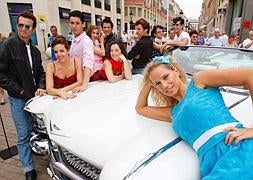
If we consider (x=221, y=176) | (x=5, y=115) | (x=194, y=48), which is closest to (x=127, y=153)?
(x=221, y=176)

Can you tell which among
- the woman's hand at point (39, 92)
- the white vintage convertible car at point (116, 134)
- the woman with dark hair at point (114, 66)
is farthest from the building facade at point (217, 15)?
the woman's hand at point (39, 92)

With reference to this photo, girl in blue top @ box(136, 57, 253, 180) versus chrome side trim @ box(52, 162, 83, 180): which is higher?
girl in blue top @ box(136, 57, 253, 180)

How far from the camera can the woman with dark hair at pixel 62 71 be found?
9.57 feet

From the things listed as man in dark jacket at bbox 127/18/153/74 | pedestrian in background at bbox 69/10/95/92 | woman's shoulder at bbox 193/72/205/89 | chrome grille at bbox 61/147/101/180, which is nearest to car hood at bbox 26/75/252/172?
chrome grille at bbox 61/147/101/180

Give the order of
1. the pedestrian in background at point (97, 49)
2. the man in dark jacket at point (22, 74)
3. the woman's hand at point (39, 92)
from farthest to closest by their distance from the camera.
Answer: the pedestrian in background at point (97, 49), the woman's hand at point (39, 92), the man in dark jacket at point (22, 74)

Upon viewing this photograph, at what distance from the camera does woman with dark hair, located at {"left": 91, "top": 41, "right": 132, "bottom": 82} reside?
330 centimetres

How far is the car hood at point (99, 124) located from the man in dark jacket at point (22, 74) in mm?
192

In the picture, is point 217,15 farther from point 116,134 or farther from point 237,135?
point 237,135

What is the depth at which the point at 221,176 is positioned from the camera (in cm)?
118

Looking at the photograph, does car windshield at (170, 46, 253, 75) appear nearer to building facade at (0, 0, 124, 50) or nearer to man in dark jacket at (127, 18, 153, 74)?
man in dark jacket at (127, 18, 153, 74)

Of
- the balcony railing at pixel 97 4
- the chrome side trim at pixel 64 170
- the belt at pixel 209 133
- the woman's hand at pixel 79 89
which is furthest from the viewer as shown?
the balcony railing at pixel 97 4

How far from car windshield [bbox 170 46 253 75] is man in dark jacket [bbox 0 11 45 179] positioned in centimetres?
181


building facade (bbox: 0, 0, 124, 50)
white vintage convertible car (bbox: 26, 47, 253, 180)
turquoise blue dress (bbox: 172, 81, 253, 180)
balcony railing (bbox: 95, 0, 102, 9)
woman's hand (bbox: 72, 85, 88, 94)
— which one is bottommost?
white vintage convertible car (bbox: 26, 47, 253, 180)

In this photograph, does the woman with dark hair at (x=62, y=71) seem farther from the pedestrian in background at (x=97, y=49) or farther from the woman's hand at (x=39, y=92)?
the pedestrian in background at (x=97, y=49)
